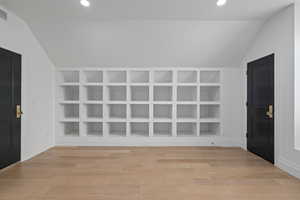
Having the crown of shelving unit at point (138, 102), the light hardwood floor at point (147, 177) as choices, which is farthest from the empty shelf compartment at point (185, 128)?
the light hardwood floor at point (147, 177)

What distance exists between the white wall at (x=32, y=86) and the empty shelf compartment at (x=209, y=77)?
347 centimetres

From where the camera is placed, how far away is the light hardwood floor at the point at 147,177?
2.05m

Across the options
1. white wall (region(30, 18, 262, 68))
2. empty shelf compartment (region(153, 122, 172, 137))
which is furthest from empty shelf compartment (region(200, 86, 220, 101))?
empty shelf compartment (region(153, 122, 172, 137))

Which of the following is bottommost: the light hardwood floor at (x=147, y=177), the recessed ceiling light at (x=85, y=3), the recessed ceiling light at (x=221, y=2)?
the light hardwood floor at (x=147, y=177)

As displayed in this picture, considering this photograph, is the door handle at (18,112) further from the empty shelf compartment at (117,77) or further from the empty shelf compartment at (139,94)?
the empty shelf compartment at (139,94)

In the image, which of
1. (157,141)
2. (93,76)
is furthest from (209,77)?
(93,76)

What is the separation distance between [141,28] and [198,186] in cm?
277

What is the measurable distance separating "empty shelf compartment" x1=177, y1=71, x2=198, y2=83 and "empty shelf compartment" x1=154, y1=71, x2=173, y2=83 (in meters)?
0.21

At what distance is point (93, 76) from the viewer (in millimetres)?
4465

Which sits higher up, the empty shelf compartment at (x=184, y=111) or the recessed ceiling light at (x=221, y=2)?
the recessed ceiling light at (x=221, y=2)

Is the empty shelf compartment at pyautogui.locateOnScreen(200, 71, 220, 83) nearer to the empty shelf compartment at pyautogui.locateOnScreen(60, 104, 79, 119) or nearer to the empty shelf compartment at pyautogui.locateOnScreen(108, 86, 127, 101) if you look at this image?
the empty shelf compartment at pyautogui.locateOnScreen(108, 86, 127, 101)

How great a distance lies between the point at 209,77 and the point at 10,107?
401 centimetres

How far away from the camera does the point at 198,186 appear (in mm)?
2256

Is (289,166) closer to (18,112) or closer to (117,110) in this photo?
(117,110)
